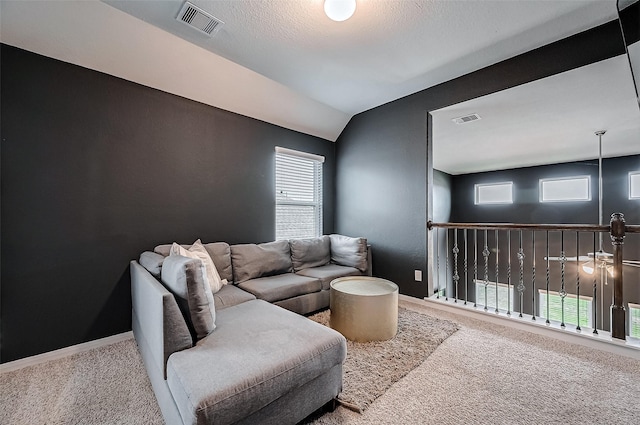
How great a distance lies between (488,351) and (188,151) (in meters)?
3.38

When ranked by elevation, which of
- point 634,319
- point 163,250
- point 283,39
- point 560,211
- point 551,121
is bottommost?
point 634,319

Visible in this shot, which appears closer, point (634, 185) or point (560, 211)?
point (634, 185)

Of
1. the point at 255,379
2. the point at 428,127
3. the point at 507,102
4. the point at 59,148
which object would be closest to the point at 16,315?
the point at 59,148

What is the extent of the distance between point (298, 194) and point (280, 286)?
1689 millimetres

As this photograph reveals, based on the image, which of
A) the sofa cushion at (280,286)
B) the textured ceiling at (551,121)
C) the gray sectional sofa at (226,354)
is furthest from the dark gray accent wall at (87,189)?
the textured ceiling at (551,121)

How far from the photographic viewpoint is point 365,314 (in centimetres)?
214

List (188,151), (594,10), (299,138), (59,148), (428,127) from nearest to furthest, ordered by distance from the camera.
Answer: (594,10) < (59,148) < (188,151) < (428,127) < (299,138)

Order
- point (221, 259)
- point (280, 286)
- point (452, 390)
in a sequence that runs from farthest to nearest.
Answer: point (221, 259), point (280, 286), point (452, 390)

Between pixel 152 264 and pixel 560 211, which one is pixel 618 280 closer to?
pixel 152 264

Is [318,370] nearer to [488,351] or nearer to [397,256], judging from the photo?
[488,351]

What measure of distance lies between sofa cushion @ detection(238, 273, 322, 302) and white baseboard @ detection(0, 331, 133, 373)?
3.70 ft

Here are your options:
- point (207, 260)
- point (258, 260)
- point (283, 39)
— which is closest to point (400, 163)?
point (283, 39)

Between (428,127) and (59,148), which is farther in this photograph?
(428,127)

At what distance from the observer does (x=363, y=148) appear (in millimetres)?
3898
